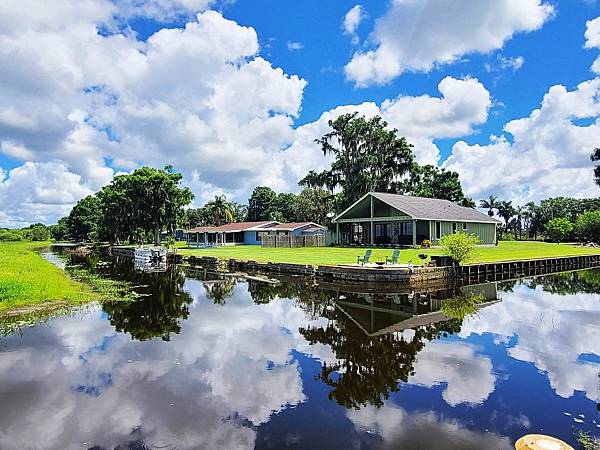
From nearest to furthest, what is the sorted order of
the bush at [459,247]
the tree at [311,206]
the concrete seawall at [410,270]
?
the concrete seawall at [410,270] → the bush at [459,247] → the tree at [311,206]

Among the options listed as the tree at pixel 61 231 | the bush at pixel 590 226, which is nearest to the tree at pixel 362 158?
the bush at pixel 590 226

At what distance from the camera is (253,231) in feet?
189

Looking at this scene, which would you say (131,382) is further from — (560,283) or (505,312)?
(560,283)

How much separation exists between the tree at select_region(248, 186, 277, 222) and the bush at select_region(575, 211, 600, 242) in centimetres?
5662

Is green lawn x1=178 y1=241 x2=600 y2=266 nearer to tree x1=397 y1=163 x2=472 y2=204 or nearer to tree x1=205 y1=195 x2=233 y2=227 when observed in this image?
tree x1=397 y1=163 x2=472 y2=204

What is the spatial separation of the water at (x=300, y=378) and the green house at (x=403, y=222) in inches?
846

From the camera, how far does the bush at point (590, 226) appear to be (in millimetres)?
60625

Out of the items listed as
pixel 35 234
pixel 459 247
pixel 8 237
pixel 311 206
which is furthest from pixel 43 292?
pixel 35 234

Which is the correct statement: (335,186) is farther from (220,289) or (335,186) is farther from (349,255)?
Answer: (220,289)

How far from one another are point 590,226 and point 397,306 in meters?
58.4

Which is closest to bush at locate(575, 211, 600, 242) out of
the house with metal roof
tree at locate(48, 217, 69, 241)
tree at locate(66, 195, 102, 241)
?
the house with metal roof

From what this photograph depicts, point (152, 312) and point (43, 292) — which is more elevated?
point (43, 292)

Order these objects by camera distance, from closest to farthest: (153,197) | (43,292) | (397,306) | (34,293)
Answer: (397,306)
(34,293)
(43,292)
(153,197)

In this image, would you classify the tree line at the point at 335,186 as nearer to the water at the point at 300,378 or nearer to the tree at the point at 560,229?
the tree at the point at 560,229
